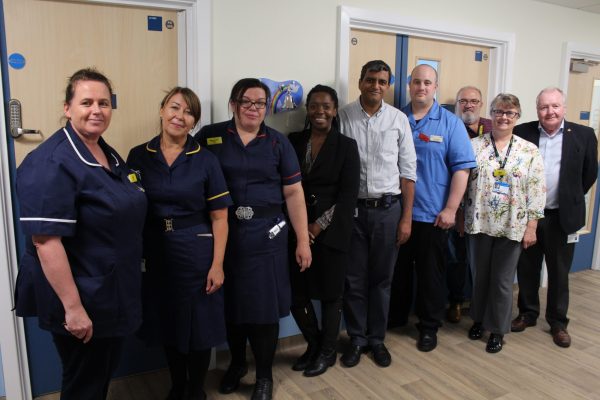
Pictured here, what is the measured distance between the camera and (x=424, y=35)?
9.93 feet

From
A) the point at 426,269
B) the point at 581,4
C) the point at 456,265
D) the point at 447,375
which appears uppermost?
the point at 581,4

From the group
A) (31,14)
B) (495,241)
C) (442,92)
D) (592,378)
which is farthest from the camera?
(442,92)

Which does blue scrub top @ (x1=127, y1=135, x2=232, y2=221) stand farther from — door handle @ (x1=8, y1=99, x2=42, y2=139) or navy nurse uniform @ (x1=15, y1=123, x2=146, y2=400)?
door handle @ (x1=8, y1=99, x2=42, y2=139)

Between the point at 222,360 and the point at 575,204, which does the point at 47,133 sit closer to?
the point at 222,360

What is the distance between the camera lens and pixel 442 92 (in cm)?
321

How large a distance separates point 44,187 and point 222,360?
62.4 inches

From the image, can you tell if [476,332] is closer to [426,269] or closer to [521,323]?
[521,323]

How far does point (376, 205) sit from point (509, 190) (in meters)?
0.77

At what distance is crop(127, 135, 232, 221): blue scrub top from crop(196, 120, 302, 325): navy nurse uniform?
13 cm

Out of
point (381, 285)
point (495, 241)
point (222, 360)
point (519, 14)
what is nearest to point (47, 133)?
point (222, 360)

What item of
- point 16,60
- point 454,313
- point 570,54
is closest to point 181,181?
point 16,60

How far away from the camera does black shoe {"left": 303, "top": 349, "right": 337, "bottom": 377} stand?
7.94 feet

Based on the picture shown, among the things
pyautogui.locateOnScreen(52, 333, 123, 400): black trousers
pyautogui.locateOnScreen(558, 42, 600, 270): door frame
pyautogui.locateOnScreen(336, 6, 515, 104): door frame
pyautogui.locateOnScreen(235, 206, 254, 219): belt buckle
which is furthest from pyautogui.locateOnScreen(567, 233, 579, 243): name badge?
pyautogui.locateOnScreen(52, 333, 123, 400): black trousers

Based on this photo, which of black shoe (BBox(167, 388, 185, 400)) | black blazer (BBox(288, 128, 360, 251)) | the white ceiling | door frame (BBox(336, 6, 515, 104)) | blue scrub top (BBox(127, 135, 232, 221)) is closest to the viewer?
blue scrub top (BBox(127, 135, 232, 221))
